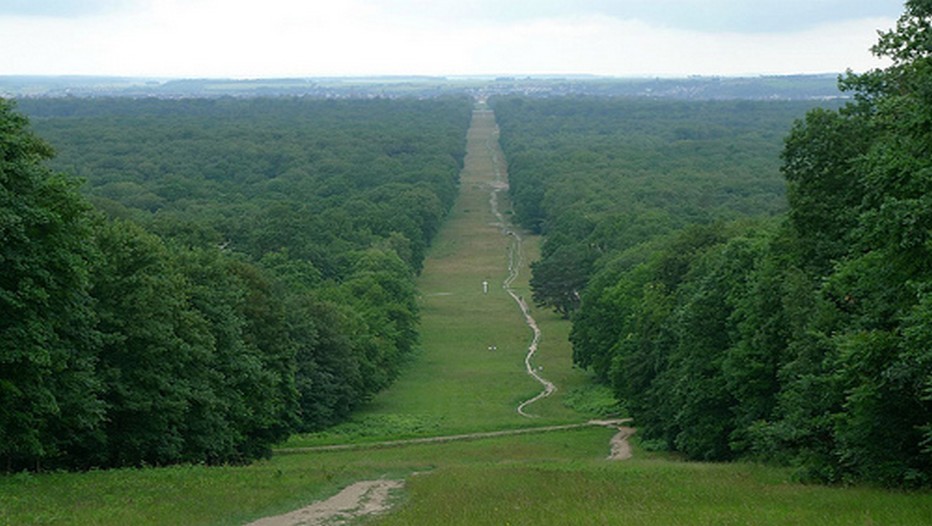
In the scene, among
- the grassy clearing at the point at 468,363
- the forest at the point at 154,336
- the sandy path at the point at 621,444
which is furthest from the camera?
the grassy clearing at the point at 468,363

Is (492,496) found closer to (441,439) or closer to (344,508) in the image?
(344,508)

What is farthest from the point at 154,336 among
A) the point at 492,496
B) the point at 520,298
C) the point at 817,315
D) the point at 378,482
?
the point at 520,298

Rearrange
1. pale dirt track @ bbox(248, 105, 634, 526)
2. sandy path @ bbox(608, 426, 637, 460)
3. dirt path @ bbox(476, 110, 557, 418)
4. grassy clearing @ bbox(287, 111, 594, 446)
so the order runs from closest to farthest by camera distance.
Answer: pale dirt track @ bbox(248, 105, 634, 526) < sandy path @ bbox(608, 426, 637, 460) < grassy clearing @ bbox(287, 111, 594, 446) < dirt path @ bbox(476, 110, 557, 418)

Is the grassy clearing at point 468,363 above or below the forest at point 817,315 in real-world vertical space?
below

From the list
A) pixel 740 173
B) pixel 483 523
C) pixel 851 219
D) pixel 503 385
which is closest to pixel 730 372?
pixel 851 219

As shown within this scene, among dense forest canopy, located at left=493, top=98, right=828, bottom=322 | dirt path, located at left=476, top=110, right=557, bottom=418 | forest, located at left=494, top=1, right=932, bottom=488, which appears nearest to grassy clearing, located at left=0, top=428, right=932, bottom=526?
forest, located at left=494, top=1, right=932, bottom=488

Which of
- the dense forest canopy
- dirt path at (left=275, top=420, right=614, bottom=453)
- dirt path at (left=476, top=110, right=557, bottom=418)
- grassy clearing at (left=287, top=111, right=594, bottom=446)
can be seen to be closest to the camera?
dirt path at (left=275, top=420, right=614, bottom=453)

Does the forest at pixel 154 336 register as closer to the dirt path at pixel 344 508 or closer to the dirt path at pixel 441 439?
the dirt path at pixel 441 439

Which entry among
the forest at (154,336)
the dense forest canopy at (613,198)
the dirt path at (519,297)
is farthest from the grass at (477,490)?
the dense forest canopy at (613,198)

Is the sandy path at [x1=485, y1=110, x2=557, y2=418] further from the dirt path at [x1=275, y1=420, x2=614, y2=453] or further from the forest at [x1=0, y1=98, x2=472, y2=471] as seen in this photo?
the forest at [x1=0, y1=98, x2=472, y2=471]
